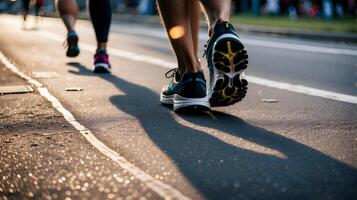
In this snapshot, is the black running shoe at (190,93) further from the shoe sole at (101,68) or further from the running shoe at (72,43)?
the running shoe at (72,43)

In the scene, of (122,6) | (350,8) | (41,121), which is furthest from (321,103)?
(122,6)

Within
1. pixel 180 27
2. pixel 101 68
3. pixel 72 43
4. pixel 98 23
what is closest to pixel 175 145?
pixel 180 27

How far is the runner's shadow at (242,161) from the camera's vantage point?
61.1 inches

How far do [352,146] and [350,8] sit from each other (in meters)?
22.8

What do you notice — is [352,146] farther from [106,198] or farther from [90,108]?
[90,108]

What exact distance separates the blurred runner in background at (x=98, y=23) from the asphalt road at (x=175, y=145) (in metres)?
0.49

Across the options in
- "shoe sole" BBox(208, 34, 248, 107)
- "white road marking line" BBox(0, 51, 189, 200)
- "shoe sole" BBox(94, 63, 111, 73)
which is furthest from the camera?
"shoe sole" BBox(94, 63, 111, 73)

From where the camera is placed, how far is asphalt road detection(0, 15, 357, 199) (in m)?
1.58

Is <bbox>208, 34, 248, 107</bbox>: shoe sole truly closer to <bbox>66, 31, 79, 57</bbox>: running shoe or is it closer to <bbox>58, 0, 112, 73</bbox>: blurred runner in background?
<bbox>58, 0, 112, 73</bbox>: blurred runner in background

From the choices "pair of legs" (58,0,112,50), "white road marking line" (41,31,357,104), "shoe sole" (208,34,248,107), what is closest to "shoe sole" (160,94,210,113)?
"shoe sole" (208,34,248,107)

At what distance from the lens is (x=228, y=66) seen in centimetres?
246

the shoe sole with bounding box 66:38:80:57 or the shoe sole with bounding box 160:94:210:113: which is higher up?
the shoe sole with bounding box 160:94:210:113

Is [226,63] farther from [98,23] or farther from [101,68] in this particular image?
[98,23]

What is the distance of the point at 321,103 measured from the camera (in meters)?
2.99
